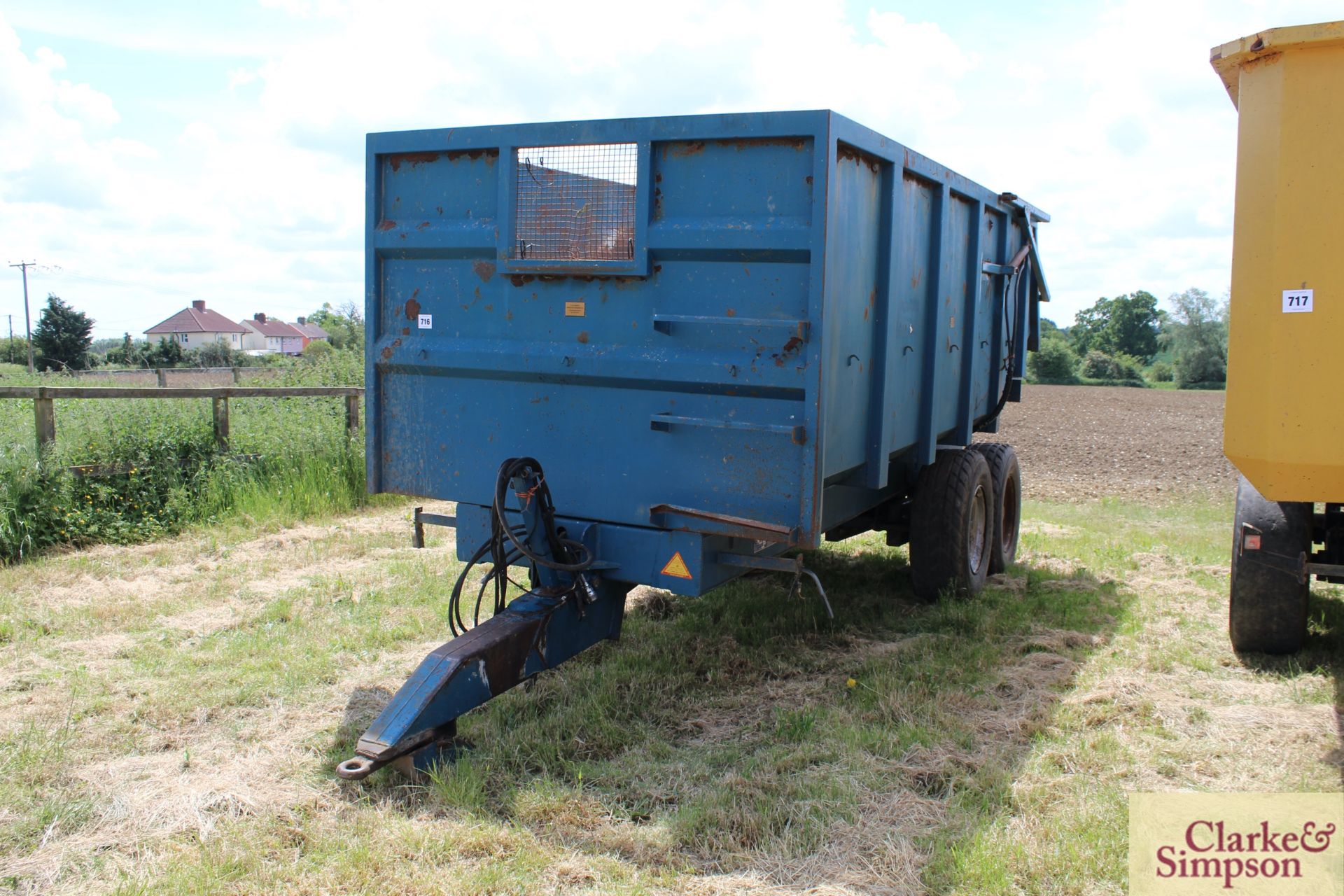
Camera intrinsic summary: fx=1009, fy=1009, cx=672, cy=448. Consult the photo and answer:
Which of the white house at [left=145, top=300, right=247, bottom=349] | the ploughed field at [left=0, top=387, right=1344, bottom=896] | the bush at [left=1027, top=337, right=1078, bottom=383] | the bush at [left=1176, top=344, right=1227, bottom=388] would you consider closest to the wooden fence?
the ploughed field at [left=0, top=387, right=1344, bottom=896]

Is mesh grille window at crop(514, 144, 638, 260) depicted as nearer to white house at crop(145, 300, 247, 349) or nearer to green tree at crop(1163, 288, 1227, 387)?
green tree at crop(1163, 288, 1227, 387)

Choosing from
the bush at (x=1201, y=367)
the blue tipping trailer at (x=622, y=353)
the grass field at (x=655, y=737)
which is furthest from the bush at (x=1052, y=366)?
the blue tipping trailer at (x=622, y=353)

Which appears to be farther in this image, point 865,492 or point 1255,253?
point 865,492

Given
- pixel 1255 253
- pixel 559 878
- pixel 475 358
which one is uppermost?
pixel 1255 253

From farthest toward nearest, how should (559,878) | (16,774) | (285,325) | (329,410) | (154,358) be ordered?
Answer: 1. (285,325)
2. (154,358)
3. (329,410)
4. (16,774)
5. (559,878)

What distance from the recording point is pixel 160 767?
3887mm

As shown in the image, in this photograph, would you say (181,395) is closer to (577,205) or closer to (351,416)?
(351,416)

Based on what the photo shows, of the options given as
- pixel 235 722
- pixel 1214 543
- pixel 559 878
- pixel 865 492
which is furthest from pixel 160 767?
pixel 1214 543

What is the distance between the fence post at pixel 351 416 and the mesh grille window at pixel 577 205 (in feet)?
19.8

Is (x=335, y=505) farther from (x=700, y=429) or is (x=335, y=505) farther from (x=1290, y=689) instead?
(x=1290, y=689)

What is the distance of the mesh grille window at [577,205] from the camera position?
168 inches

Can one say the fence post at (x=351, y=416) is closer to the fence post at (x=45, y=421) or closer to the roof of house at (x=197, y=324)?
the fence post at (x=45, y=421)

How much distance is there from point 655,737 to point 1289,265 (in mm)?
3017

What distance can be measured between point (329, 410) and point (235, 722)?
20.2 ft
